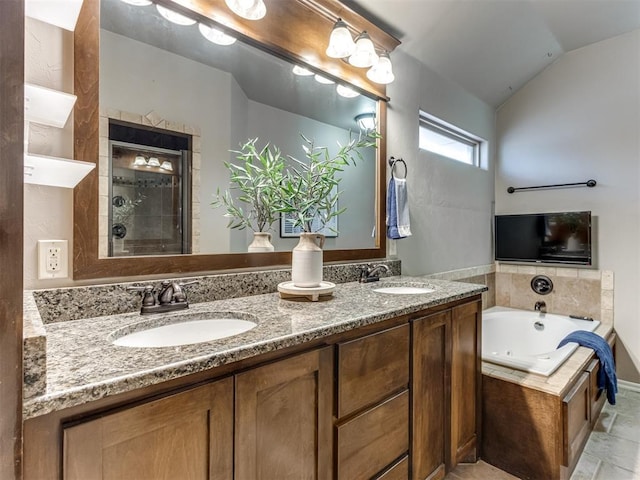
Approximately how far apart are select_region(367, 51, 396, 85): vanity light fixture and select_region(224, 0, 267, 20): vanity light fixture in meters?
0.79

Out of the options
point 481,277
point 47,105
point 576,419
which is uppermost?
point 47,105

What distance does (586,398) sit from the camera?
2057 mm

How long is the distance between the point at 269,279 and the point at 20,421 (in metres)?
1.09

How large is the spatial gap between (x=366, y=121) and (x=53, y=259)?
5.90ft

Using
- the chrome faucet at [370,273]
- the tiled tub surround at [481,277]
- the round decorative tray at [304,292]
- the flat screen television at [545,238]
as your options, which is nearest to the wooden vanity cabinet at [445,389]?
the round decorative tray at [304,292]

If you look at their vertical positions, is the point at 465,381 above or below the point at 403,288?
below

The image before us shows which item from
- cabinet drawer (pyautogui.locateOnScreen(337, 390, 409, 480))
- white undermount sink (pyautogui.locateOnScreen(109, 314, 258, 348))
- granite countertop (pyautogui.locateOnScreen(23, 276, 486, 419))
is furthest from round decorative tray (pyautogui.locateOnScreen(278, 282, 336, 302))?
cabinet drawer (pyautogui.locateOnScreen(337, 390, 409, 480))

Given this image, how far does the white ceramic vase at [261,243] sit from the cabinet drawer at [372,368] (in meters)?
0.70

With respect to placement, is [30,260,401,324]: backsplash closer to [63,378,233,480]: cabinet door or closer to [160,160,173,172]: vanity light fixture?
[160,160,173,172]: vanity light fixture

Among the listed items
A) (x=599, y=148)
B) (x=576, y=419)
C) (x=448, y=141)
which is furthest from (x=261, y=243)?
(x=599, y=148)

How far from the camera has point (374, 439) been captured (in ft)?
4.16

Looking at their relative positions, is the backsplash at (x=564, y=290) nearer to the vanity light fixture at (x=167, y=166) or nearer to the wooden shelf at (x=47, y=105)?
the vanity light fixture at (x=167, y=166)

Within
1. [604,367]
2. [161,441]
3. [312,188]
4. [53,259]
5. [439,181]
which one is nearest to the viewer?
[161,441]

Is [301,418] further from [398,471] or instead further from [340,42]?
[340,42]
